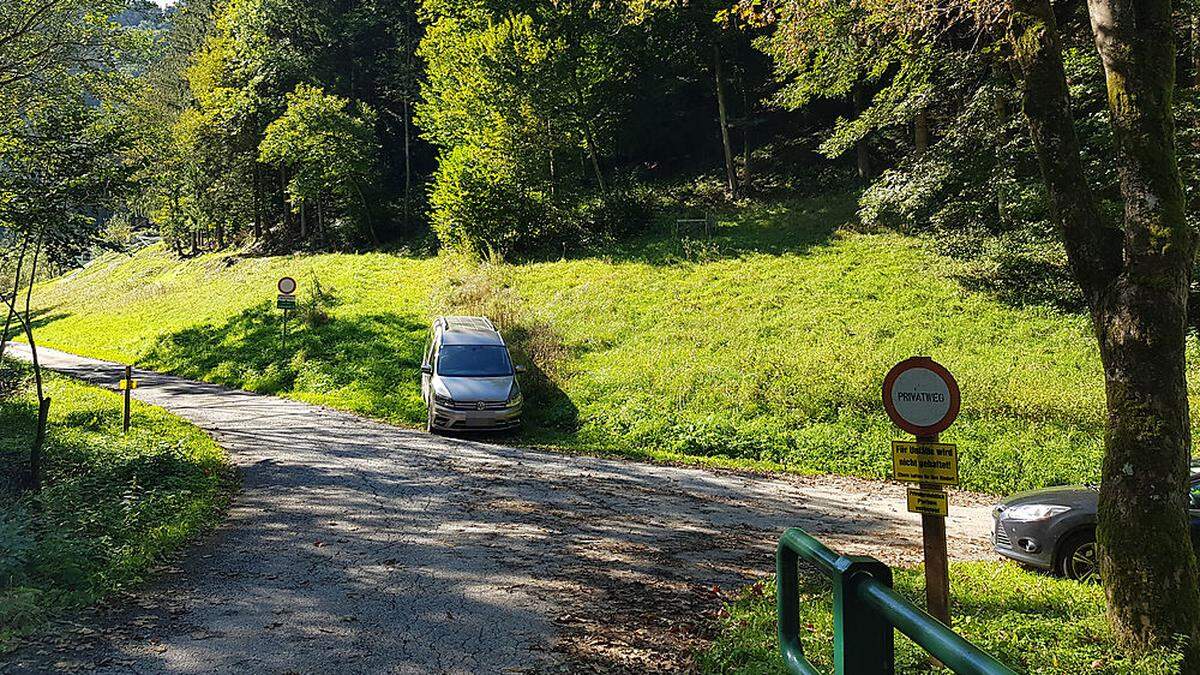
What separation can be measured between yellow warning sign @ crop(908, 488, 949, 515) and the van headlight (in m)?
3.08

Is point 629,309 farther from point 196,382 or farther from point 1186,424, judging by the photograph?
point 1186,424

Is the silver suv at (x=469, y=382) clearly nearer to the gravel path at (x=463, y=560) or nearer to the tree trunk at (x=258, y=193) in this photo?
the gravel path at (x=463, y=560)

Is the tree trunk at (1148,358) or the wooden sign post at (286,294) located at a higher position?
the wooden sign post at (286,294)

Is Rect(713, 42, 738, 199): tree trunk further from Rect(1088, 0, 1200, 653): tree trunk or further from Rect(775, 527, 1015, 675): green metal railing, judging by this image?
Rect(775, 527, 1015, 675): green metal railing

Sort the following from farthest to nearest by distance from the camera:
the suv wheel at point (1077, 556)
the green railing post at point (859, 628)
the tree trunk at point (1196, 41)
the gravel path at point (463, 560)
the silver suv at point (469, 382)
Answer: the silver suv at point (469, 382), the tree trunk at point (1196, 41), the suv wheel at point (1077, 556), the gravel path at point (463, 560), the green railing post at point (859, 628)

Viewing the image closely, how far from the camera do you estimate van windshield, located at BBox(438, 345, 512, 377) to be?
13836 mm

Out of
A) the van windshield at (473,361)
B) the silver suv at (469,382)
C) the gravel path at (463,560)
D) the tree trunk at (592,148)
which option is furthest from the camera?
the tree trunk at (592,148)

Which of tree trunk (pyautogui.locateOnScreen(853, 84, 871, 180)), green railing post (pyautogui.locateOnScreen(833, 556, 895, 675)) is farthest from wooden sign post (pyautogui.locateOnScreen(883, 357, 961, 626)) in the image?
tree trunk (pyautogui.locateOnScreen(853, 84, 871, 180))

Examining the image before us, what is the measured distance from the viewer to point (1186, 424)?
4012mm

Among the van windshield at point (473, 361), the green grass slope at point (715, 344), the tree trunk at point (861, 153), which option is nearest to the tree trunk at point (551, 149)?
the green grass slope at point (715, 344)

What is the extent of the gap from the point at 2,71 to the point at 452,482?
36.0ft

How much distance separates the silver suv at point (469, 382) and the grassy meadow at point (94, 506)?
417cm

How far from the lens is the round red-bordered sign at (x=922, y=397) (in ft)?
14.2

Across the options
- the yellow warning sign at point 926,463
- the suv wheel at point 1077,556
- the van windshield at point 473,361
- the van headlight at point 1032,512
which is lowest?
the suv wheel at point 1077,556
